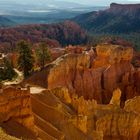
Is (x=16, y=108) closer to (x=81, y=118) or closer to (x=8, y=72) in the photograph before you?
(x=81, y=118)

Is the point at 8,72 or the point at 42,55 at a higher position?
the point at 42,55

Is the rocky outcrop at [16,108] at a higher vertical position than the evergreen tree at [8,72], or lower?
higher

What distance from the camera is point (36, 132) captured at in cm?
3070

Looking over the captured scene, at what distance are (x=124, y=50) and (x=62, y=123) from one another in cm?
3408

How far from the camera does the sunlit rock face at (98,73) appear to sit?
59219 mm

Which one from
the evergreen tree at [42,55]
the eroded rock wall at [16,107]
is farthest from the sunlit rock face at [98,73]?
the eroded rock wall at [16,107]

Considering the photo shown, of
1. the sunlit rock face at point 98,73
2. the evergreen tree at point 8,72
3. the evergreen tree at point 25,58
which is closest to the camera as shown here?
the sunlit rock face at point 98,73

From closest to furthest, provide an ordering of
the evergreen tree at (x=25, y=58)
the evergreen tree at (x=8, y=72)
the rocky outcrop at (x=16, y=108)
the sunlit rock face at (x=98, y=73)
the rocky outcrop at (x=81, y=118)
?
the rocky outcrop at (x=16, y=108) → the rocky outcrop at (x=81, y=118) → the sunlit rock face at (x=98, y=73) → the evergreen tree at (x=25, y=58) → the evergreen tree at (x=8, y=72)

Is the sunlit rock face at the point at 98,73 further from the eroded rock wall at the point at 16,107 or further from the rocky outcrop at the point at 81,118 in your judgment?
the eroded rock wall at the point at 16,107

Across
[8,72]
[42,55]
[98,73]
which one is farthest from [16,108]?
[98,73]

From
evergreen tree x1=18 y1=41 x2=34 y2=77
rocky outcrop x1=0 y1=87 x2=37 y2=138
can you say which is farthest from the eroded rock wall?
evergreen tree x1=18 y1=41 x2=34 y2=77

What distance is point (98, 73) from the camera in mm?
65562

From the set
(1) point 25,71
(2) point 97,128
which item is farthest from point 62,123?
(1) point 25,71

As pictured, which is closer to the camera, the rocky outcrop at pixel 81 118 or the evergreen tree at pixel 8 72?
the rocky outcrop at pixel 81 118
